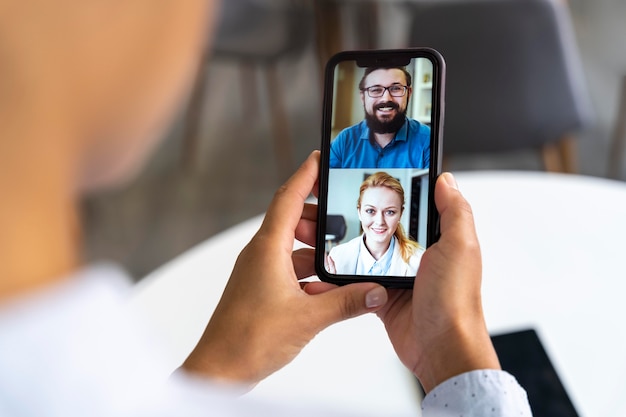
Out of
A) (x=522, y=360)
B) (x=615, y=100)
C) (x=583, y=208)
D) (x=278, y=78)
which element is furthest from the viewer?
(x=615, y=100)

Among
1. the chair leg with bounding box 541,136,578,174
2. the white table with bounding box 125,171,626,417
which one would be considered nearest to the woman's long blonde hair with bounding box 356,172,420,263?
the white table with bounding box 125,171,626,417

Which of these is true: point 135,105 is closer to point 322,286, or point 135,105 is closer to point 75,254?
point 75,254

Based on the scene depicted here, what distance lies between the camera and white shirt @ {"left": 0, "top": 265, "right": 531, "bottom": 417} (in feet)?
0.52

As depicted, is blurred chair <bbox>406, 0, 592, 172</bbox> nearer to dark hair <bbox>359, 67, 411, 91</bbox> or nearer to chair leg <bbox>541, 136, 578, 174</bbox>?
chair leg <bbox>541, 136, 578, 174</bbox>

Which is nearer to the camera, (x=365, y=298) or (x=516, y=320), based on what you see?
(x=365, y=298)

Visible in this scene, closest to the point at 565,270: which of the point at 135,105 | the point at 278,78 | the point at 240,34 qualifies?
the point at 135,105

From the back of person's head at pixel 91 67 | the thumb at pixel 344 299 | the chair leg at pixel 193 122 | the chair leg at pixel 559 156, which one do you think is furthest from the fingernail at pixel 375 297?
the chair leg at pixel 193 122

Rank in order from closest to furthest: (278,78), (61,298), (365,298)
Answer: (61,298) < (365,298) < (278,78)

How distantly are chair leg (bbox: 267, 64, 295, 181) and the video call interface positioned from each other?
70 centimetres

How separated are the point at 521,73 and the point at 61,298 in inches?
27.5

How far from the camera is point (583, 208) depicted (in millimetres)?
617

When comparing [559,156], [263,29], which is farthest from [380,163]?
[263,29]

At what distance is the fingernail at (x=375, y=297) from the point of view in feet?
1.25

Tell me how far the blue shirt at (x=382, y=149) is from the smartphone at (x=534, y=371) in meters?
0.20
